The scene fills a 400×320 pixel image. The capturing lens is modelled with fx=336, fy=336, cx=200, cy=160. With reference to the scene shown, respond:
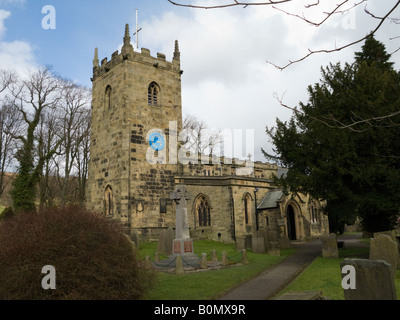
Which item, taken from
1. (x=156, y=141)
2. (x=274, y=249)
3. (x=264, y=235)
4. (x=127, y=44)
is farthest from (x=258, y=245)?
(x=127, y=44)

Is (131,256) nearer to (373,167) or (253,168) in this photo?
(373,167)

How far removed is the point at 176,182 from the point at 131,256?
1587 cm

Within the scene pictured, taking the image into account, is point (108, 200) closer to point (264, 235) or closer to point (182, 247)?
point (182, 247)

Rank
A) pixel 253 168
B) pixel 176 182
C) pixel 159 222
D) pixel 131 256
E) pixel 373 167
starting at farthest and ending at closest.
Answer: pixel 253 168
pixel 176 182
pixel 159 222
pixel 373 167
pixel 131 256

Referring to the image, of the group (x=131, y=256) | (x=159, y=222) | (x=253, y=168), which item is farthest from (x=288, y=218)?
(x=131, y=256)

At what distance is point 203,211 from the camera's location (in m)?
24.2

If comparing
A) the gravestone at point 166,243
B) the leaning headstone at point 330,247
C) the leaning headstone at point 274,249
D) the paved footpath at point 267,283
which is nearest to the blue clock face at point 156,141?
the gravestone at point 166,243

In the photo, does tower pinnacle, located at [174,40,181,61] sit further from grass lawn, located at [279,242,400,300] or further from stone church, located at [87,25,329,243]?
grass lawn, located at [279,242,400,300]

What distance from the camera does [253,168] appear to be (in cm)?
2759

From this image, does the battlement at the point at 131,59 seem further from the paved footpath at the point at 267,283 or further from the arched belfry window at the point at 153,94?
the paved footpath at the point at 267,283

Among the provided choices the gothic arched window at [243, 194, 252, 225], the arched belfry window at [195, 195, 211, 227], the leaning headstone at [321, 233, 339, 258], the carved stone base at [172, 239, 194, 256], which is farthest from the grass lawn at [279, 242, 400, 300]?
the gothic arched window at [243, 194, 252, 225]

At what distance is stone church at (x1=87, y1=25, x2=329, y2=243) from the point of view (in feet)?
68.6

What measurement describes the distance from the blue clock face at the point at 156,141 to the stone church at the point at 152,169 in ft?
0.22

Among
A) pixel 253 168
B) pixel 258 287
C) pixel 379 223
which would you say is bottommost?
pixel 258 287
